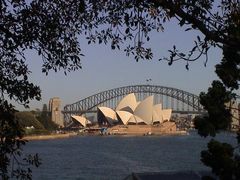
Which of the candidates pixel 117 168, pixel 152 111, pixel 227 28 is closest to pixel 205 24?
pixel 227 28

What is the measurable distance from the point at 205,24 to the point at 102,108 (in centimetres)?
7648

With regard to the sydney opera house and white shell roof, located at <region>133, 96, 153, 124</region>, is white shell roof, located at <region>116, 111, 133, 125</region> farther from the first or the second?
white shell roof, located at <region>133, 96, 153, 124</region>

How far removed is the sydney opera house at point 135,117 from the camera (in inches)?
2682

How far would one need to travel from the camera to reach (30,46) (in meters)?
2.98

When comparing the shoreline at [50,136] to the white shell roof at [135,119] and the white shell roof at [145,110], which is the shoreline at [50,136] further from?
the white shell roof at [145,110]

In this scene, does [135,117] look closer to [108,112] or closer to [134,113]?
[134,113]

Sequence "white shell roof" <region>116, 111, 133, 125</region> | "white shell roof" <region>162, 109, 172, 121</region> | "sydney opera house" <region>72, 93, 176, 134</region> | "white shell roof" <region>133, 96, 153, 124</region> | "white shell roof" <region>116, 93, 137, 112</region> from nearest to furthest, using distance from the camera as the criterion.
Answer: "white shell roof" <region>133, 96, 153, 124</region> < "white shell roof" <region>116, 93, 137, 112</region> < "sydney opera house" <region>72, 93, 176, 134</region> < "white shell roof" <region>116, 111, 133, 125</region> < "white shell roof" <region>162, 109, 172, 121</region>

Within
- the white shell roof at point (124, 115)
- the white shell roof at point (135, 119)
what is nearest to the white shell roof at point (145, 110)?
the white shell roof at point (135, 119)

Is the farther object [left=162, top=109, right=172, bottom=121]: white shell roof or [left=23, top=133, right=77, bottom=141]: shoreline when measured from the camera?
[left=162, top=109, right=172, bottom=121]: white shell roof

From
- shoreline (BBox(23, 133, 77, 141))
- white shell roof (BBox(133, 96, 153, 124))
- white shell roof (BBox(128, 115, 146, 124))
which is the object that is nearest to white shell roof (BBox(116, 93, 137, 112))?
white shell roof (BBox(133, 96, 153, 124))

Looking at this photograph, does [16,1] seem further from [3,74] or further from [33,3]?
[3,74]

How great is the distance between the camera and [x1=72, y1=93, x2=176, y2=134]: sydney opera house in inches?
2682

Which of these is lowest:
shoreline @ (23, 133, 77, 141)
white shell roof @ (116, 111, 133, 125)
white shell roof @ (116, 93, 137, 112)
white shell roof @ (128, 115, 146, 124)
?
shoreline @ (23, 133, 77, 141)

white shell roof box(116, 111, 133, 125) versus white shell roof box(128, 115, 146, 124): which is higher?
white shell roof box(116, 111, 133, 125)
